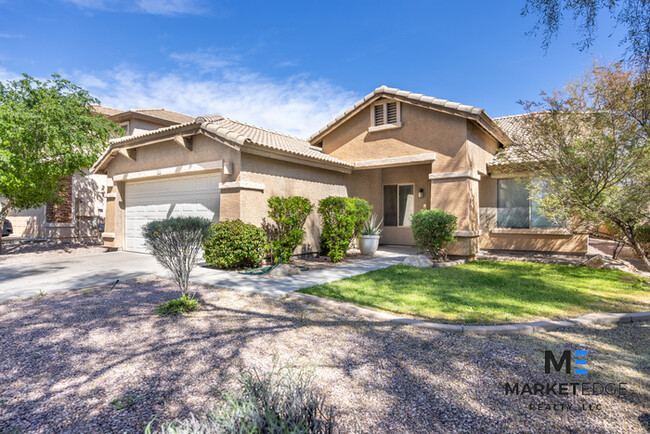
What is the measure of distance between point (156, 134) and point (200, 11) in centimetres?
408

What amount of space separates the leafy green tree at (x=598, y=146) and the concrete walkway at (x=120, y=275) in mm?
4902

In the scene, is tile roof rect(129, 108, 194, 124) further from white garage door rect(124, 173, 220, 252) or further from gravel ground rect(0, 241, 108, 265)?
white garage door rect(124, 173, 220, 252)

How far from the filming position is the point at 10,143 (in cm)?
1061

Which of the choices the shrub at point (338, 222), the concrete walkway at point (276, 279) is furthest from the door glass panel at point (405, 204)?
the concrete walkway at point (276, 279)

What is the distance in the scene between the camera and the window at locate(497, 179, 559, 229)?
11.5 m

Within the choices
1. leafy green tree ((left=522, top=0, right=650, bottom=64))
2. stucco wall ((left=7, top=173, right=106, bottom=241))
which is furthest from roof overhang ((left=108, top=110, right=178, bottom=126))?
leafy green tree ((left=522, top=0, right=650, bottom=64))

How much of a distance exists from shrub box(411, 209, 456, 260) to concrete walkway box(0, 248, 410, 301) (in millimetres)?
1132

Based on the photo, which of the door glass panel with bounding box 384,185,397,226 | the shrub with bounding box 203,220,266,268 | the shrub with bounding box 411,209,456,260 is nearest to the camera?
the shrub with bounding box 203,220,266,268

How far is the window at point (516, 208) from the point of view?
37.8ft

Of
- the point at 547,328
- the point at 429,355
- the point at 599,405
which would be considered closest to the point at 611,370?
the point at 599,405

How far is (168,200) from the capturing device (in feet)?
37.5

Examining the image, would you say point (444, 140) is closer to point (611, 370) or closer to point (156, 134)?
point (611, 370)

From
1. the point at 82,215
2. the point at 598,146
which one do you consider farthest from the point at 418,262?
the point at 82,215

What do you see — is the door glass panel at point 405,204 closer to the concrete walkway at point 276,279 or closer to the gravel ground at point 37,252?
the concrete walkway at point 276,279
